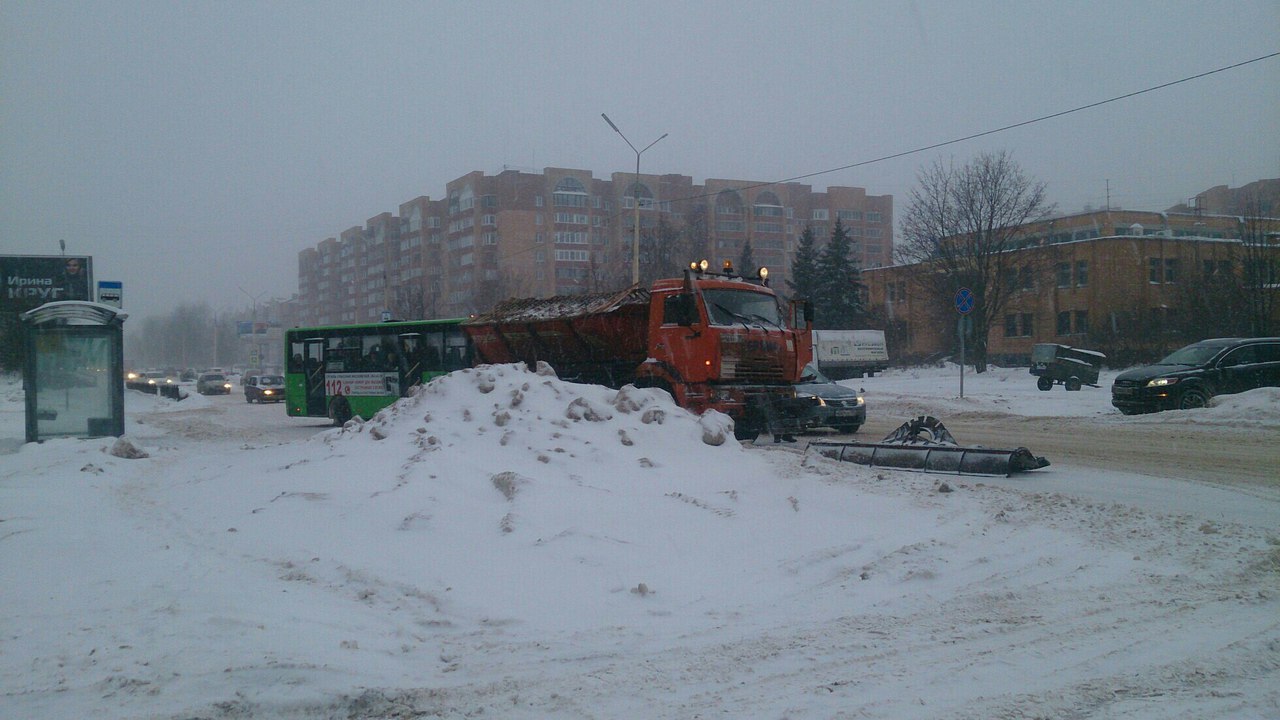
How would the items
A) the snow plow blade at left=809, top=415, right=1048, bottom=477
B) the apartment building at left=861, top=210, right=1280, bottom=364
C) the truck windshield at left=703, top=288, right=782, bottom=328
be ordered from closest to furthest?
the snow plow blade at left=809, top=415, right=1048, bottom=477 → the truck windshield at left=703, top=288, right=782, bottom=328 → the apartment building at left=861, top=210, right=1280, bottom=364

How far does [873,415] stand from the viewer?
75.8ft

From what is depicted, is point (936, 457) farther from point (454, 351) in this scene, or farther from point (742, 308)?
point (454, 351)

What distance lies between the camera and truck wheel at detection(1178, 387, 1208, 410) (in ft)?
59.4

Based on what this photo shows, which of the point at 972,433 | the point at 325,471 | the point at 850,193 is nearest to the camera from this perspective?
the point at 325,471

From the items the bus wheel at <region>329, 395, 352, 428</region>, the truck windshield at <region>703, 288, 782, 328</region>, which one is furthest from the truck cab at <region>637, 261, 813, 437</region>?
the bus wheel at <region>329, 395, 352, 428</region>

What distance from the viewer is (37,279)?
21172 millimetres

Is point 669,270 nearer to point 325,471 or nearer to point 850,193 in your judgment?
point 325,471

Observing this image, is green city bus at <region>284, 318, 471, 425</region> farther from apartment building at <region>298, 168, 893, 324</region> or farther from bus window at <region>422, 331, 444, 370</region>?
apartment building at <region>298, 168, 893, 324</region>

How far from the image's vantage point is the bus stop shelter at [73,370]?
1630 cm

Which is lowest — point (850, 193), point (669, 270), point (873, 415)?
point (873, 415)

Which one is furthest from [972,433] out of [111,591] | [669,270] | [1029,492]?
[669,270]

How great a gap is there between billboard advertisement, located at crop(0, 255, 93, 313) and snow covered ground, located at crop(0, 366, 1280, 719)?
13593 millimetres

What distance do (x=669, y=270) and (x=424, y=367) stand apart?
26.3 meters

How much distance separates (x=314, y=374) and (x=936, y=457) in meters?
18.3
